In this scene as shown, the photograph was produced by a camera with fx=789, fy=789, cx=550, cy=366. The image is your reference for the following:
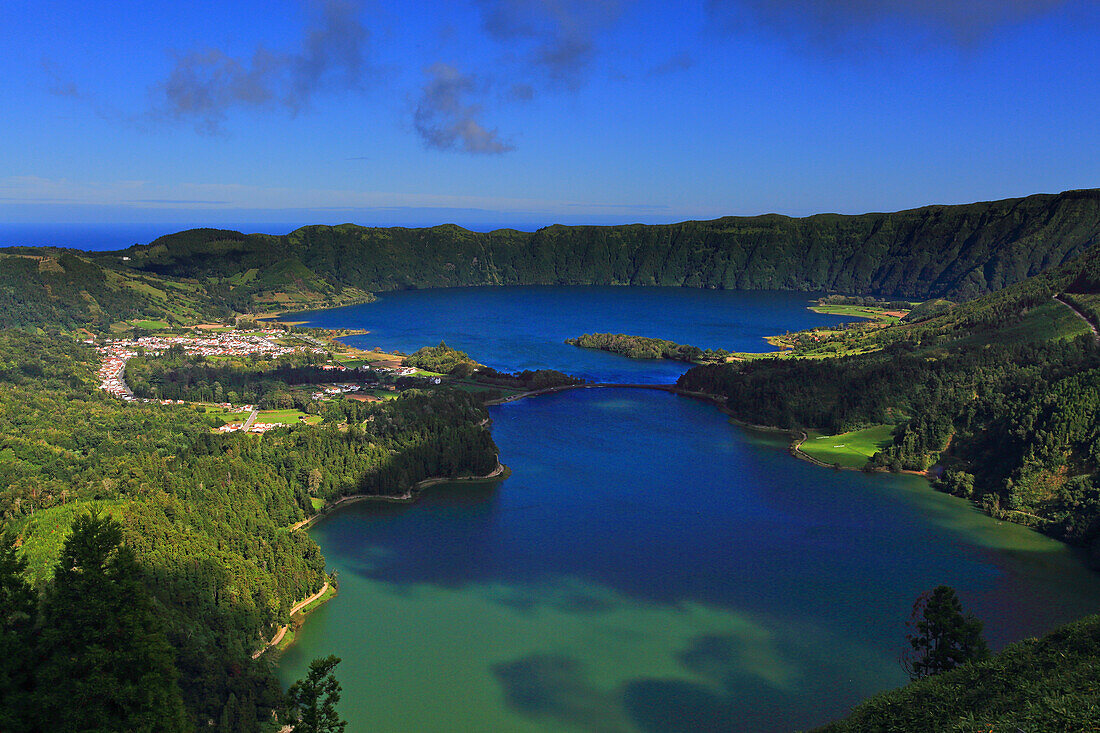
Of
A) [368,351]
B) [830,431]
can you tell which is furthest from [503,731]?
[368,351]

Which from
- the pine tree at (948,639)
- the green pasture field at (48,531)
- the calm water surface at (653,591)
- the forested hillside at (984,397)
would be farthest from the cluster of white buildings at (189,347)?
the pine tree at (948,639)

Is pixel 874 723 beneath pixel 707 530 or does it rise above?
above

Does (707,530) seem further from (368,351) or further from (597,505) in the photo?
(368,351)

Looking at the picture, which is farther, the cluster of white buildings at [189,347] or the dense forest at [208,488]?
the cluster of white buildings at [189,347]

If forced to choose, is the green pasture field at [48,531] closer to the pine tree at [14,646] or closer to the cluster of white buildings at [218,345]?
the pine tree at [14,646]

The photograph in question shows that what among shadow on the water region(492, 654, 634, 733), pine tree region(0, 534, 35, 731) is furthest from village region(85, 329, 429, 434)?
pine tree region(0, 534, 35, 731)

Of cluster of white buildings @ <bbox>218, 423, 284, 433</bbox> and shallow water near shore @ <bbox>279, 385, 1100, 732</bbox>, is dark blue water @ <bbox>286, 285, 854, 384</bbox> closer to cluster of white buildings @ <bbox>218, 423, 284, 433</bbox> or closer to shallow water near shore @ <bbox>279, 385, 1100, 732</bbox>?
cluster of white buildings @ <bbox>218, 423, 284, 433</bbox>
